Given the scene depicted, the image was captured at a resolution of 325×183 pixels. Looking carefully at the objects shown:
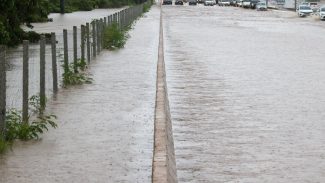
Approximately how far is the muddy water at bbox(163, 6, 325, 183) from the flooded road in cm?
60

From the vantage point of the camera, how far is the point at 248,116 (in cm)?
1237

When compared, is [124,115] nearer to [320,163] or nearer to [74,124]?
[74,124]

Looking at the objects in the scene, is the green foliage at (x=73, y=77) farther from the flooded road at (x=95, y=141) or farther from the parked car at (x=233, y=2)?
the parked car at (x=233, y=2)

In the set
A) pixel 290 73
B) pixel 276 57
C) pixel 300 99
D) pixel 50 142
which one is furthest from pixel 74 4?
pixel 50 142

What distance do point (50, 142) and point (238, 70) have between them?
36.8 feet

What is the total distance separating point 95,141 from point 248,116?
3995mm

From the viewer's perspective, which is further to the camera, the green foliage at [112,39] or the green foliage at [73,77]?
the green foliage at [112,39]

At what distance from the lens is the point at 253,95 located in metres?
14.9

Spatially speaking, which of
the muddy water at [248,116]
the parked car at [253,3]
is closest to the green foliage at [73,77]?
the muddy water at [248,116]

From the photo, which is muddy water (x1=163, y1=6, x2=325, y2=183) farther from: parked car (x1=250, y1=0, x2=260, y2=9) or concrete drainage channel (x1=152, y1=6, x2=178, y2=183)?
parked car (x1=250, y1=0, x2=260, y2=9)

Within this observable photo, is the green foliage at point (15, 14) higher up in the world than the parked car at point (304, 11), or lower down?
higher up

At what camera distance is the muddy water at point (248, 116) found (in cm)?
876

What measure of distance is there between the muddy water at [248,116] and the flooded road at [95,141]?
0.60 metres

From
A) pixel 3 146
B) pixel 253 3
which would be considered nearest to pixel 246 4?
pixel 253 3
